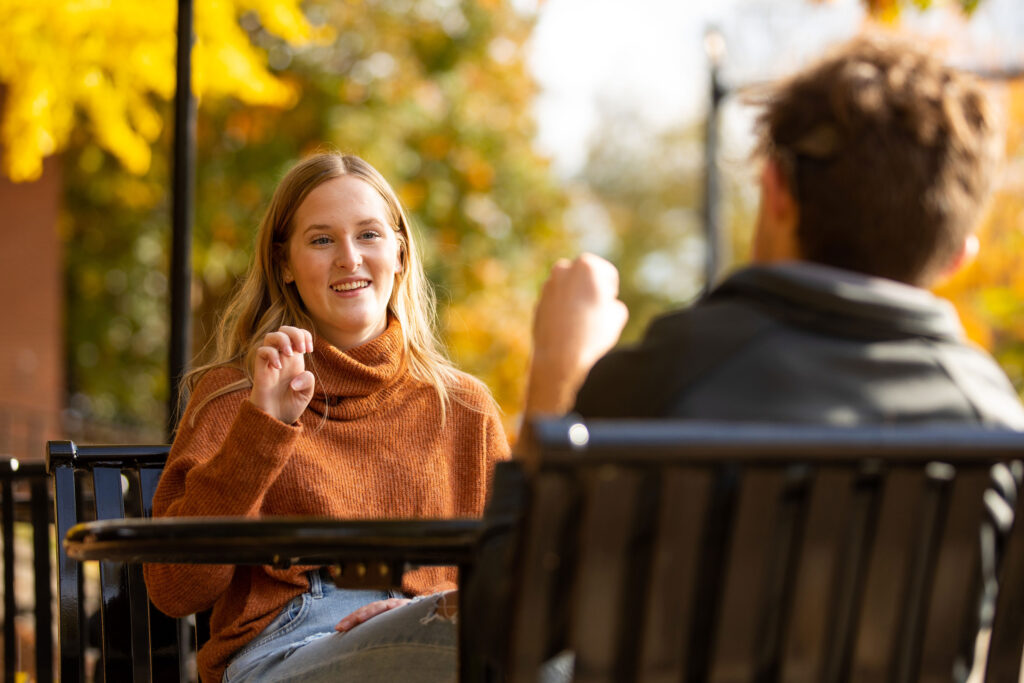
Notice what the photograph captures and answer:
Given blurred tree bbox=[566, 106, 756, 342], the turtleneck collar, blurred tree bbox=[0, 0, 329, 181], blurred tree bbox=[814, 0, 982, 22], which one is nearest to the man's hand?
the turtleneck collar

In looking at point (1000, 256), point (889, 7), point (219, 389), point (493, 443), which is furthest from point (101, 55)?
point (1000, 256)

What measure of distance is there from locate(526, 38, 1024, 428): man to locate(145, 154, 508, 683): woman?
2.12 ft

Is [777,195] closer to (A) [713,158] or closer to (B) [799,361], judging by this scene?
(B) [799,361]

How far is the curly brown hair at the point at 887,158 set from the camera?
4.51 ft

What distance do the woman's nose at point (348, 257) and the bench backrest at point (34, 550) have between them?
688 mm

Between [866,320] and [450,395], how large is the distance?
1.23 metres

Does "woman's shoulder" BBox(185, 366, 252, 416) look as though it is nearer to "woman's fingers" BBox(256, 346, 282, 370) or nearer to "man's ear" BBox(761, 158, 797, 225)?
"woman's fingers" BBox(256, 346, 282, 370)

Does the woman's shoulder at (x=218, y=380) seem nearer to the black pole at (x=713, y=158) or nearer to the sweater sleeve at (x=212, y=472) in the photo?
the sweater sleeve at (x=212, y=472)

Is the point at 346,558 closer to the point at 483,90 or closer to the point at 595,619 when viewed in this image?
the point at 595,619

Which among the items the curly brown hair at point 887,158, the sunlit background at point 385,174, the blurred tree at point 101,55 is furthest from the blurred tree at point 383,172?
the curly brown hair at point 887,158

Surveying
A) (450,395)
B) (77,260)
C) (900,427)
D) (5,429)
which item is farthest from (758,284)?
(77,260)

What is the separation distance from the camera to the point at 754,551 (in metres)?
1.22

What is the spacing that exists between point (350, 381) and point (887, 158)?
128cm

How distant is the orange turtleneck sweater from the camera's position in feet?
6.37
